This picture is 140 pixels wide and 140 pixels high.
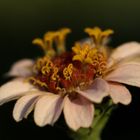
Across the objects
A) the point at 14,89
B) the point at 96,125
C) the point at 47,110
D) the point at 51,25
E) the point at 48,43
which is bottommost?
the point at 96,125

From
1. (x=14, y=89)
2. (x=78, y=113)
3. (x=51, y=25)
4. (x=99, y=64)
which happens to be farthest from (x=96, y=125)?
(x=51, y=25)

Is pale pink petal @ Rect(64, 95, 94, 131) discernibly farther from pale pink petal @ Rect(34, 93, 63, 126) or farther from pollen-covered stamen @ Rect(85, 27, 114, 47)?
pollen-covered stamen @ Rect(85, 27, 114, 47)

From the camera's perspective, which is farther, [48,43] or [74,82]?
[48,43]

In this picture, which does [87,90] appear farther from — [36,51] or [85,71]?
[36,51]

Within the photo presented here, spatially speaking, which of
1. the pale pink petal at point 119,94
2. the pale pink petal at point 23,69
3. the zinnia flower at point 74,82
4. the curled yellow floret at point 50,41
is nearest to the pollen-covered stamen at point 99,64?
the zinnia flower at point 74,82

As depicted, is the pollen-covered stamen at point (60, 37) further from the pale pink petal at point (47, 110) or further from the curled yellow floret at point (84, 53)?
the pale pink petal at point (47, 110)

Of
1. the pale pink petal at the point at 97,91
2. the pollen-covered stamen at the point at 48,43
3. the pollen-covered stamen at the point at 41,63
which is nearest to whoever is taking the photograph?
the pale pink petal at the point at 97,91

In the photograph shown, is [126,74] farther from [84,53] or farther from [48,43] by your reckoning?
[48,43]
